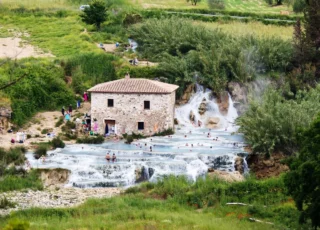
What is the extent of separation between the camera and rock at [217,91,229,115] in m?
55.0

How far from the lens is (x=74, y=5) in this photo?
280 ft

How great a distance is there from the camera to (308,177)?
29422mm

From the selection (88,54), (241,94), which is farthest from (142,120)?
(88,54)

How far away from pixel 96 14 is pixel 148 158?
3025 cm

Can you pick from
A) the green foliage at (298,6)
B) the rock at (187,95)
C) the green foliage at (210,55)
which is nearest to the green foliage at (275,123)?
the rock at (187,95)

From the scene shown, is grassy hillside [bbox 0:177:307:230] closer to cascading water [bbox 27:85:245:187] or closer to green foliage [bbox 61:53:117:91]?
cascading water [bbox 27:85:245:187]

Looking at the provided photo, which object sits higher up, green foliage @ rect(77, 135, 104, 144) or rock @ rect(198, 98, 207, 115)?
rock @ rect(198, 98, 207, 115)

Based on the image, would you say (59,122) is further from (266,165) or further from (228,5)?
(228,5)

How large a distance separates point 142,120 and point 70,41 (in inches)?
833

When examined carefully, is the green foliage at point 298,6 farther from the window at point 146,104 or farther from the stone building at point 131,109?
the window at point 146,104

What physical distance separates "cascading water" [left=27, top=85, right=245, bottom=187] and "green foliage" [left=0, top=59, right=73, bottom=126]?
290 inches

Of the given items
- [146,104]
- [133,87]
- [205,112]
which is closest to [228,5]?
[205,112]

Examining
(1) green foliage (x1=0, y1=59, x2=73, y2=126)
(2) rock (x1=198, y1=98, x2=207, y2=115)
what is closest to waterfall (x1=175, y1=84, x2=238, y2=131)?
(2) rock (x1=198, y1=98, x2=207, y2=115)

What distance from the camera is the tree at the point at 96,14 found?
71125 millimetres
